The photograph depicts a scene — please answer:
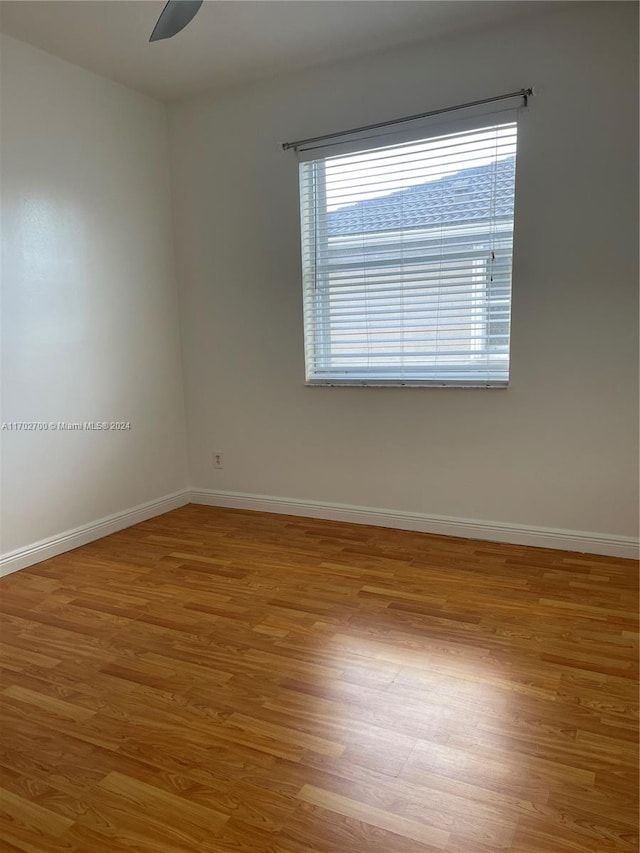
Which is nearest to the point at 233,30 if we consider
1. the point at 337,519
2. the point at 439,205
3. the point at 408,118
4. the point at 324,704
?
the point at 408,118

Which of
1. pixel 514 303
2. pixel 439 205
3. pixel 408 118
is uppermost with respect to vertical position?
pixel 408 118

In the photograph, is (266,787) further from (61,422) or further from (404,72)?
(404,72)

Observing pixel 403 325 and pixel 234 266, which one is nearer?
pixel 403 325

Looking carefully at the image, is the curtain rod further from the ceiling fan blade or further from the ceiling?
the ceiling fan blade

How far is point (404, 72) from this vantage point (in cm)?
326

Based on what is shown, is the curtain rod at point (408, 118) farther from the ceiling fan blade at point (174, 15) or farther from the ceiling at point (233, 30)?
the ceiling fan blade at point (174, 15)

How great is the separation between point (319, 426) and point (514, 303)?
139 cm

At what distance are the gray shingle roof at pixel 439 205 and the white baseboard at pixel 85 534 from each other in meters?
2.17

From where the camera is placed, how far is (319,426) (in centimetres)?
384

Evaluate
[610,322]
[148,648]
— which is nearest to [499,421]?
[610,322]

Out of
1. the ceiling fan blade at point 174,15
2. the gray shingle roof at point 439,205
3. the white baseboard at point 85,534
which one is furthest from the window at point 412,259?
the ceiling fan blade at point 174,15

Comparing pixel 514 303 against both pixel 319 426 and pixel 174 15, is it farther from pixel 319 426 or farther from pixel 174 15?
pixel 174 15

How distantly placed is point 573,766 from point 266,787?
86 cm

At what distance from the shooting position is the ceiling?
9.11 ft
